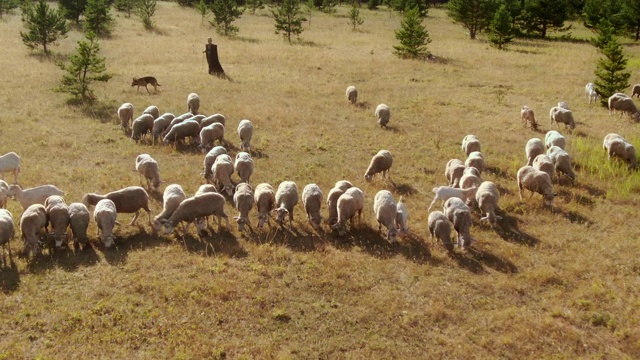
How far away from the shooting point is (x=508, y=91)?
28.8 metres

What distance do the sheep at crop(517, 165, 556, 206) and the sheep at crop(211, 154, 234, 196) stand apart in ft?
27.7

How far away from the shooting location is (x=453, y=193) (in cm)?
1446

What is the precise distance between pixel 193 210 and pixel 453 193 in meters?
6.93

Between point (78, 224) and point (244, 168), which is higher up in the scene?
point (244, 168)

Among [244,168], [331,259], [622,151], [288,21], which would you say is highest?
[288,21]

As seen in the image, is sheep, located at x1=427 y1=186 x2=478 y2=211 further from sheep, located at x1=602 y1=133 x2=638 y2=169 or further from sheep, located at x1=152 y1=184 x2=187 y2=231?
sheep, located at x1=152 y1=184 x2=187 y2=231

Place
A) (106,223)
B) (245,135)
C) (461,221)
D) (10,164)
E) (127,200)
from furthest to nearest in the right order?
(245,135) < (10,164) < (127,200) < (461,221) < (106,223)

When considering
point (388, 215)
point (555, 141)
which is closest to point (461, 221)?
point (388, 215)

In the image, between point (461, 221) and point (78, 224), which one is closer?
point (78, 224)

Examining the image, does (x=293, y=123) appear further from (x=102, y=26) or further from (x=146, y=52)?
(x=102, y=26)

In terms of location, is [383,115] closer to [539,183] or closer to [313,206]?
[539,183]

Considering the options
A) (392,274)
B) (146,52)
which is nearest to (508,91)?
(392,274)

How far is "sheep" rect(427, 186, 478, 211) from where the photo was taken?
47.3 feet

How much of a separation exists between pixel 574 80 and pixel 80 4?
39.7 metres
